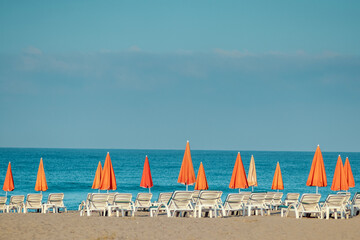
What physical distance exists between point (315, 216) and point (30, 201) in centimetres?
798

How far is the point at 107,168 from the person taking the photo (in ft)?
59.9

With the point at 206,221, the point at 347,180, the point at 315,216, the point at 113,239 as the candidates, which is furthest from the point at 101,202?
the point at 347,180

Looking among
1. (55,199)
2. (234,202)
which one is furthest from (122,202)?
(234,202)

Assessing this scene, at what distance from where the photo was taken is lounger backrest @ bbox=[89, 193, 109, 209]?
620 inches

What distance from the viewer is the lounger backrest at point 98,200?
1576 centimetres

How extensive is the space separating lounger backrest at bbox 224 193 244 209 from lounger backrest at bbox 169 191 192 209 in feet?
3.39

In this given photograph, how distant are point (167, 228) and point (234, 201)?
11.2ft

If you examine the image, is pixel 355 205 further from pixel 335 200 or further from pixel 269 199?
pixel 269 199

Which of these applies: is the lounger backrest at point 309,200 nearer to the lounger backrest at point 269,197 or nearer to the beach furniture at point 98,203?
the lounger backrest at point 269,197

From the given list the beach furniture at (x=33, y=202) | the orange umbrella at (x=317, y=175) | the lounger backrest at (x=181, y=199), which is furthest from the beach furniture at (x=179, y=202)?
the orange umbrella at (x=317, y=175)

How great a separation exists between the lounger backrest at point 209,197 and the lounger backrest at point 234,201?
291 millimetres

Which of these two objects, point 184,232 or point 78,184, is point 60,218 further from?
point 78,184

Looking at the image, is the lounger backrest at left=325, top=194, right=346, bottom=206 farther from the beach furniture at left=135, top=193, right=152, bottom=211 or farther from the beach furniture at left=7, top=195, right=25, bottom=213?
the beach furniture at left=7, top=195, right=25, bottom=213

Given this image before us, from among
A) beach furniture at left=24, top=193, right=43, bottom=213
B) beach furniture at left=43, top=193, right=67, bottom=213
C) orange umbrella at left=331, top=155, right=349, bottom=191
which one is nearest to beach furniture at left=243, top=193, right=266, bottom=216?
orange umbrella at left=331, top=155, right=349, bottom=191
